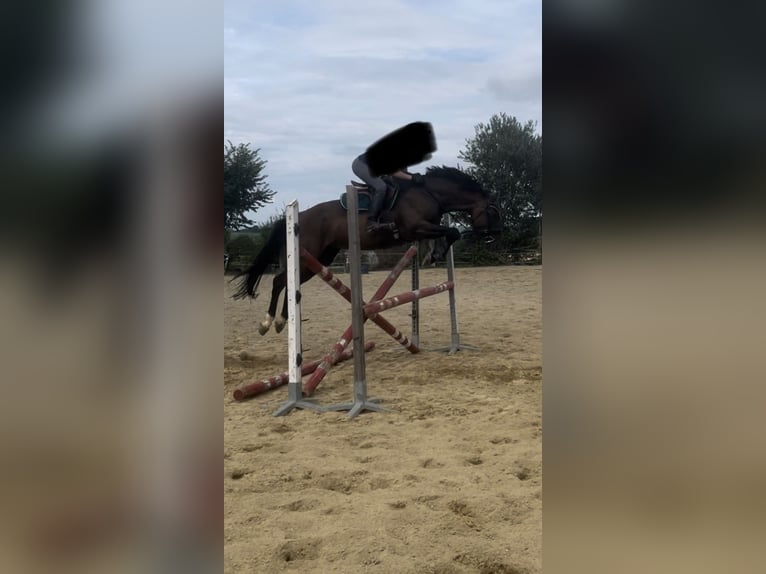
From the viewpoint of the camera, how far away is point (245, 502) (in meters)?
2.09

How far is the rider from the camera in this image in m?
5.68

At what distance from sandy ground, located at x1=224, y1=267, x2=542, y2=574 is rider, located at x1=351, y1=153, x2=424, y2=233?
4.57 feet

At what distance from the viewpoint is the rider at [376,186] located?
18.6 ft

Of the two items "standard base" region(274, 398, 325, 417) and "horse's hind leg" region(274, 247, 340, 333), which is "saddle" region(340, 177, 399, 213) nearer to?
"horse's hind leg" region(274, 247, 340, 333)

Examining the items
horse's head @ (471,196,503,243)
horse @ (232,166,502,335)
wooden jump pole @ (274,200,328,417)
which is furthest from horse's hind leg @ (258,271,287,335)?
wooden jump pole @ (274,200,328,417)

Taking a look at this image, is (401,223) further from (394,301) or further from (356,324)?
(356,324)

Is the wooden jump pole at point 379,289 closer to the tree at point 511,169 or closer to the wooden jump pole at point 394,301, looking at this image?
the wooden jump pole at point 394,301

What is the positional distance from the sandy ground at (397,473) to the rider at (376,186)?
1.39 meters

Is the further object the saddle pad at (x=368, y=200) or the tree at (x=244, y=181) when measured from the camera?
the tree at (x=244, y=181)

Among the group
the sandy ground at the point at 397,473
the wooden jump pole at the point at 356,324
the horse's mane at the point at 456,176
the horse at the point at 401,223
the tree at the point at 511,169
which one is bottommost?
the sandy ground at the point at 397,473
